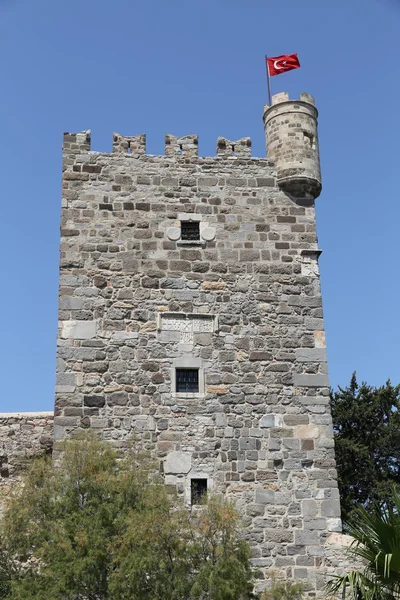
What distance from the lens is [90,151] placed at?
1274cm

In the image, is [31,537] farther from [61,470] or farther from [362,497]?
[362,497]

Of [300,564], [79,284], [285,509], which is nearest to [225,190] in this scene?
[79,284]

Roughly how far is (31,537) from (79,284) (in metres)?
4.20

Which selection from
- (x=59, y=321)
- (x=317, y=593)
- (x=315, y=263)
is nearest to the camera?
(x=317, y=593)

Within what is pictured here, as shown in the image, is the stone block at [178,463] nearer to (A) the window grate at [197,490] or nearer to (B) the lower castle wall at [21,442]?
(A) the window grate at [197,490]

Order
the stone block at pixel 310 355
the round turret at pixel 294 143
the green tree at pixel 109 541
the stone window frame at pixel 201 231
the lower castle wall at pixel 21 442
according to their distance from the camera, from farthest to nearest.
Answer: the round turret at pixel 294 143 → the stone window frame at pixel 201 231 → the stone block at pixel 310 355 → the lower castle wall at pixel 21 442 → the green tree at pixel 109 541

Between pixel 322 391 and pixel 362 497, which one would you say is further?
pixel 362 497

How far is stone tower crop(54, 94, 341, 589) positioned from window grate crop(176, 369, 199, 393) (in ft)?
0.07

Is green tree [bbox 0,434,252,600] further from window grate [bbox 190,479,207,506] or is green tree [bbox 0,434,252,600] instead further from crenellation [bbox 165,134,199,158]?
crenellation [bbox 165,134,199,158]

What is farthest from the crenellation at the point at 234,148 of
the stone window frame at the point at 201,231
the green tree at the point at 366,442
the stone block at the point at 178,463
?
the green tree at the point at 366,442

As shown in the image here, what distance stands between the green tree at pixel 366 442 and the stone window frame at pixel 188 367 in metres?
8.65

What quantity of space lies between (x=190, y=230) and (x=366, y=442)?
1031 centimetres

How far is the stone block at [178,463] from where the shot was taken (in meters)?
11.0

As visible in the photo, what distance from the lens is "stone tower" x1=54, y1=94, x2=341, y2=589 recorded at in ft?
36.4
